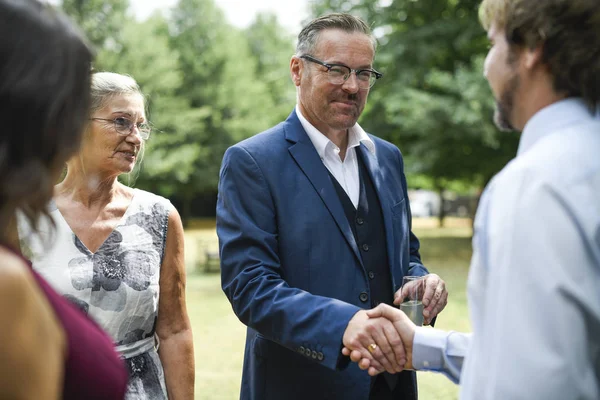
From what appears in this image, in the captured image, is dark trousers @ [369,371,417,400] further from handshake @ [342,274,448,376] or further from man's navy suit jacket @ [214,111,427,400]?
handshake @ [342,274,448,376]

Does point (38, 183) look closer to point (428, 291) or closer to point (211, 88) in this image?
point (428, 291)

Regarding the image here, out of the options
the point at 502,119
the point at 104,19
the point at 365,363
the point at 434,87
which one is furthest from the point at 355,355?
the point at 104,19

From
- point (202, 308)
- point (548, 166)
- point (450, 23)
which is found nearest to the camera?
point (548, 166)

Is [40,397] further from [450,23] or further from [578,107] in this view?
[450,23]

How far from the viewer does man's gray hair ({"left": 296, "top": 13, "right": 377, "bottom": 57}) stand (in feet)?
10.9

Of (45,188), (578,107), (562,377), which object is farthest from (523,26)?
(45,188)

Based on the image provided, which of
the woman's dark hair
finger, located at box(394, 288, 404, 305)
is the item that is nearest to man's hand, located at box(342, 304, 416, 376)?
finger, located at box(394, 288, 404, 305)

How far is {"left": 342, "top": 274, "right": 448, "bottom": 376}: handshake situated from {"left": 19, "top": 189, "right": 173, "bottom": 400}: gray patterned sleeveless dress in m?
1.01

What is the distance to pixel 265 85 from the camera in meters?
44.1

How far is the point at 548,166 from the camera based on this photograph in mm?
1576

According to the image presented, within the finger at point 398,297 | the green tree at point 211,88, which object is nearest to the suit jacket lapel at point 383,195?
the finger at point 398,297

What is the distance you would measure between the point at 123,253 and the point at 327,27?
1.53m

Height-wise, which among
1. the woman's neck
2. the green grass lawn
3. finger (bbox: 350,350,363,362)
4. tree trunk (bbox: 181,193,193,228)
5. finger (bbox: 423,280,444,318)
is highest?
the woman's neck

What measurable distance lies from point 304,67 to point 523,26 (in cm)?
177
